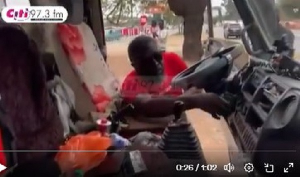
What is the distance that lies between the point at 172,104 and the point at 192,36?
189mm

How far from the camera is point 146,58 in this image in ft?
4.71

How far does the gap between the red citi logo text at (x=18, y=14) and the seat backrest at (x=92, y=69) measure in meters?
0.15

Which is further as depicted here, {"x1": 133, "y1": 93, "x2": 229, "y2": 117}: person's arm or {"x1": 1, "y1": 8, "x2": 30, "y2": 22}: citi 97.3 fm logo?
{"x1": 133, "y1": 93, "x2": 229, "y2": 117}: person's arm

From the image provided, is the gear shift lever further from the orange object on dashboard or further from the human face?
the orange object on dashboard

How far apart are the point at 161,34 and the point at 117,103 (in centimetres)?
23

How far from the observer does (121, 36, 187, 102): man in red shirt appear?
1427 millimetres

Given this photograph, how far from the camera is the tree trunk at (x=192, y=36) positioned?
1422 millimetres

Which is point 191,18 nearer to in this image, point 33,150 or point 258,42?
point 258,42

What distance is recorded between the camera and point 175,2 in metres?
1.41

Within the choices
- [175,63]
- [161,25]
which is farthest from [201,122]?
[161,25]

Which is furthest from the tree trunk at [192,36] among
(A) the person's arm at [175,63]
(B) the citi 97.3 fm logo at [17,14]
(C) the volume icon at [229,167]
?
(B) the citi 97.3 fm logo at [17,14]

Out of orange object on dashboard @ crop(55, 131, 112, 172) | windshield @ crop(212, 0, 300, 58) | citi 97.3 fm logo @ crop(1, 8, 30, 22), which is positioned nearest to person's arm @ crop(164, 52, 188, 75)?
windshield @ crop(212, 0, 300, 58)

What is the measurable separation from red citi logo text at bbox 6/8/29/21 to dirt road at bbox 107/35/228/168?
0.24 meters

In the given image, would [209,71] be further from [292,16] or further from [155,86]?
[292,16]
